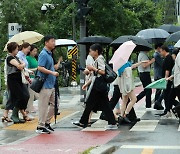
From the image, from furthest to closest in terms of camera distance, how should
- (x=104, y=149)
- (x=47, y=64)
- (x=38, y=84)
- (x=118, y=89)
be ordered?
(x=118, y=89) < (x=47, y=64) < (x=38, y=84) < (x=104, y=149)

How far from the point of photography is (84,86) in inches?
498

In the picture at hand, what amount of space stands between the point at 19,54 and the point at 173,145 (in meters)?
5.25

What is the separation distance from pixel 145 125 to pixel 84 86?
1.69 metres

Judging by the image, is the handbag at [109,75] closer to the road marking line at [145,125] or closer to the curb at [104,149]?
the road marking line at [145,125]

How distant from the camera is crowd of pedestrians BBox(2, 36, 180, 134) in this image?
1133 centimetres

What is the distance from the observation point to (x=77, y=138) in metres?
10.6

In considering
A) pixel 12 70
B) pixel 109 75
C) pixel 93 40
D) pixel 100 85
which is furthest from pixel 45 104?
pixel 93 40

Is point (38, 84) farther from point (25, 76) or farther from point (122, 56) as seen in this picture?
point (122, 56)

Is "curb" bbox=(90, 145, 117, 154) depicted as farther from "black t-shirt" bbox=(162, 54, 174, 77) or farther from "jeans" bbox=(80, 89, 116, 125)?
"black t-shirt" bbox=(162, 54, 174, 77)

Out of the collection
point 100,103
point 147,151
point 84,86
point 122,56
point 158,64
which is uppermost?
point 122,56

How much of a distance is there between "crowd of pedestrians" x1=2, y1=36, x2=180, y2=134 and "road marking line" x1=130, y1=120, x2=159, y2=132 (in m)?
0.25

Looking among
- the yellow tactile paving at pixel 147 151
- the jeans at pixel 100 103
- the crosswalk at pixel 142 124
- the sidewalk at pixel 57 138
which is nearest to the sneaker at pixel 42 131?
the sidewalk at pixel 57 138

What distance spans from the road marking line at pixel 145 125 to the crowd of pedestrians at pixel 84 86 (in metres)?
0.25

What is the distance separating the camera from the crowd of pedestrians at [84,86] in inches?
446
